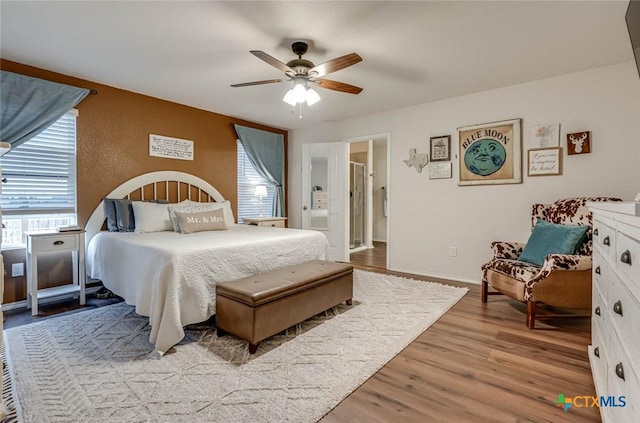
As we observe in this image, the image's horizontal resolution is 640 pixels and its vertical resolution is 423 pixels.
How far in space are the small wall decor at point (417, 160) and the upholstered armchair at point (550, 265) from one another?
1.43 meters

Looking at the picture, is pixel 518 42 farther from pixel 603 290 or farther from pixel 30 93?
pixel 30 93

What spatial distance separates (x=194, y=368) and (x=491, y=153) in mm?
3786

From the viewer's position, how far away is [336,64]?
243cm

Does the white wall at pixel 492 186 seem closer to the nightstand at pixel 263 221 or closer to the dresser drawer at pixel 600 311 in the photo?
the nightstand at pixel 263 221

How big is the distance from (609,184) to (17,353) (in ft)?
16.9

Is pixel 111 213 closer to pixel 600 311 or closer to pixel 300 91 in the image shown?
pixel 300 91

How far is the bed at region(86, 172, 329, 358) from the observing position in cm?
210

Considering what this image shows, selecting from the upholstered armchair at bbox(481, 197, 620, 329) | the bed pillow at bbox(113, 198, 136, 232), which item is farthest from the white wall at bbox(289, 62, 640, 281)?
the bed pillow at bbox(113, 198, 136, 232)

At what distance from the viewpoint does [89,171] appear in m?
3.45

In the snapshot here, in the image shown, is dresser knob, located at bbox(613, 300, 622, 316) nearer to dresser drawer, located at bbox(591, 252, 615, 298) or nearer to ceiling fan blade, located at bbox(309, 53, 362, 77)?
dresser drawer, located at bbox(591, 252, 615, 298)

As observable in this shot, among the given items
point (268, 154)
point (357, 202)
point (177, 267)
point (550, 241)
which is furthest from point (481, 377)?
point (357, 202)

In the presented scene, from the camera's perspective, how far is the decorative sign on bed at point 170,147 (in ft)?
13.1

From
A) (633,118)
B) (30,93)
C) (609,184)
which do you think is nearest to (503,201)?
(609,184)

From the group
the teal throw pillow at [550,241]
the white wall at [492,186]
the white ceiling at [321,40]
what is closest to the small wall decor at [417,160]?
the white wall at [492,186]
